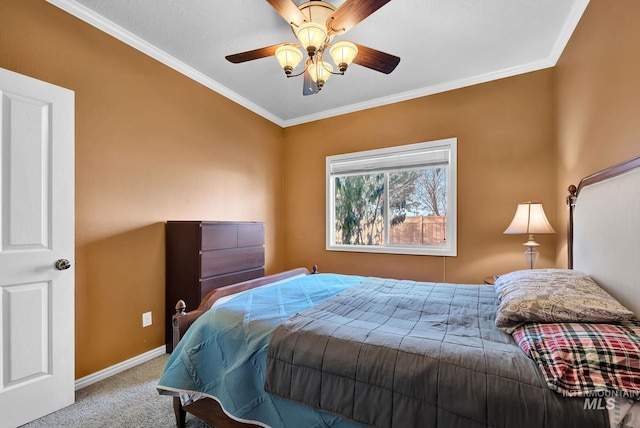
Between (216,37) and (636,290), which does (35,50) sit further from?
(636,290)

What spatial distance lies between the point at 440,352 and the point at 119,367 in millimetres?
2482

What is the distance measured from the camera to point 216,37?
7.66ft

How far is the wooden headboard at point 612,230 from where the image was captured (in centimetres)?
122

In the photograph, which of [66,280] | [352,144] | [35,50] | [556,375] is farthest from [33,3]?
[556,375]

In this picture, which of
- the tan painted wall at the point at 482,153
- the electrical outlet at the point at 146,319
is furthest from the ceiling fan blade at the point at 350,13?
the electrical outlet at the point at 146,319

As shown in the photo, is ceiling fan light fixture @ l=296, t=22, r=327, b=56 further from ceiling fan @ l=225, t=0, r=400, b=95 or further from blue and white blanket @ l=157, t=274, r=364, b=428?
blue and white blanket @ l=157, t=274, r=364, b=428

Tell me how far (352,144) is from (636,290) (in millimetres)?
2926

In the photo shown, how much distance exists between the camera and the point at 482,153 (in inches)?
116

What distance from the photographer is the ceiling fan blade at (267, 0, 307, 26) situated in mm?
1568

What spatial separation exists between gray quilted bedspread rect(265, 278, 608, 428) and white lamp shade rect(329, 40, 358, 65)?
1.51 m

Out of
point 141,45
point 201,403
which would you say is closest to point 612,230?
point 201,403

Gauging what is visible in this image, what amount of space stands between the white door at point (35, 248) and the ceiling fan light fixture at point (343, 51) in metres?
1.76

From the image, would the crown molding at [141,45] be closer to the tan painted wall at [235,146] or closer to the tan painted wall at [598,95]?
the tan painted wall at [235,146]

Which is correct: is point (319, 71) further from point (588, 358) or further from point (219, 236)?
point (588, 358)
